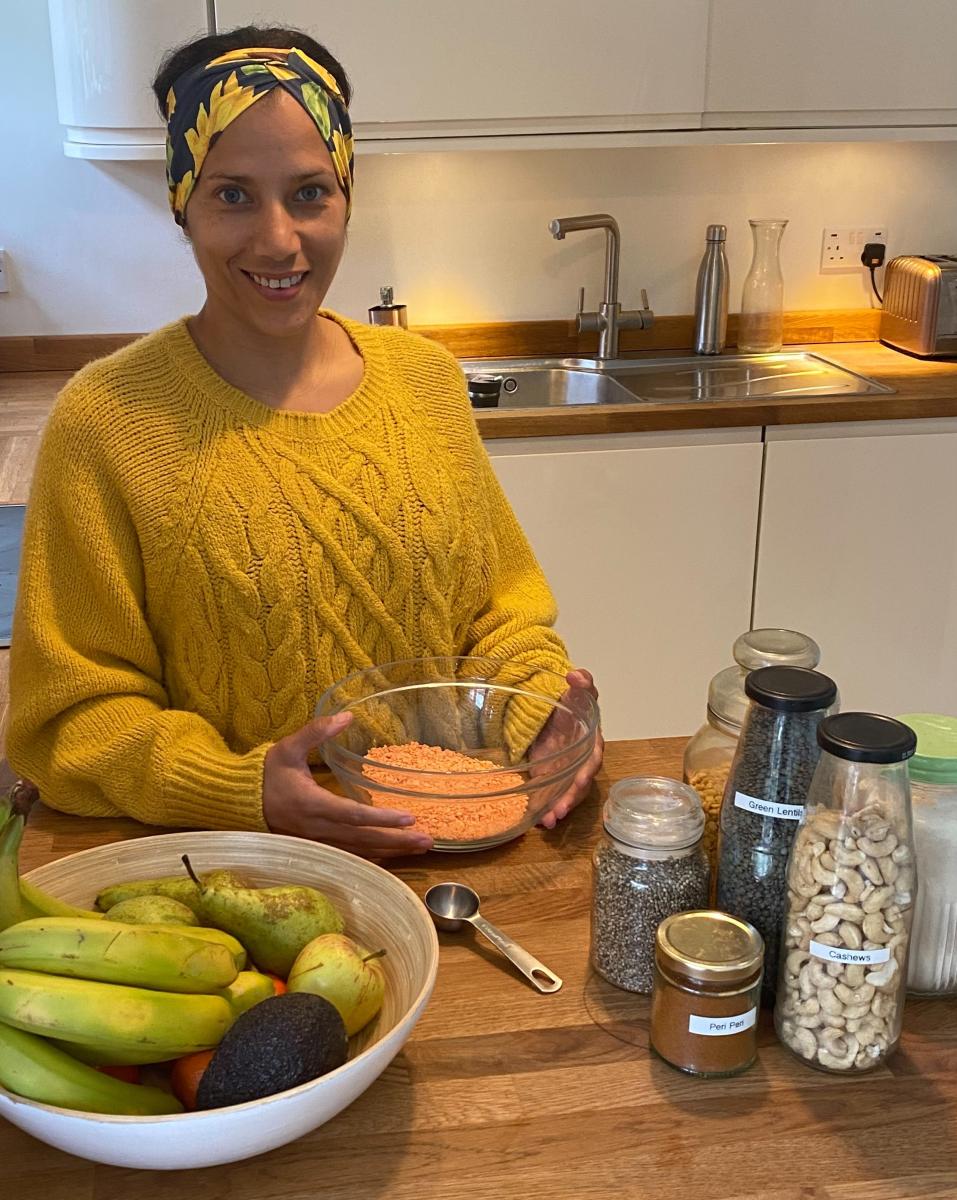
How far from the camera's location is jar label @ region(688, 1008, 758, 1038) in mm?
858

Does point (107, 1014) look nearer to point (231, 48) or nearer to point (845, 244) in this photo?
point (231, 48)

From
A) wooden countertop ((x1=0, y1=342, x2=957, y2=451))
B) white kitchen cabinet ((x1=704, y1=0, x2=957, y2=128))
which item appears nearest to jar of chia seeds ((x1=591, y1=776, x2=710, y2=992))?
wooden countertop ((x1=0, y1=342, x2=957, y2=451))

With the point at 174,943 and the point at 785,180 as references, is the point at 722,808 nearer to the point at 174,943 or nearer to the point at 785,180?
the point at 174,943

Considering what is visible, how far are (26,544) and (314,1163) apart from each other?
2.29ft

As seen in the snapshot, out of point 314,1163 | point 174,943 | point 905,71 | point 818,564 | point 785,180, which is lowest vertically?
point 818,564

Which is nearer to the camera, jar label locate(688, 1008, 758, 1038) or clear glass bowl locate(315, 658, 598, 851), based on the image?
jar label locate(688, 1008, 758, 1038)

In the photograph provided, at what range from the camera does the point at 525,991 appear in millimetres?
970

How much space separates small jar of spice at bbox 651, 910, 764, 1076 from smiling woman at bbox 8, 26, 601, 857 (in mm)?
312

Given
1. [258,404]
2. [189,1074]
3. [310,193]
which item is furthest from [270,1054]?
[310,193]

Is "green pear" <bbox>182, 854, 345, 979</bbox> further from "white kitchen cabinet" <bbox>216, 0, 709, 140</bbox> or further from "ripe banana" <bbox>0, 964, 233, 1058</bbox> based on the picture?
"white kitchen cabinet" <bbox>216, 0, 709, 140</bbox>

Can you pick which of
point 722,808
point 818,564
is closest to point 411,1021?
point 722,808

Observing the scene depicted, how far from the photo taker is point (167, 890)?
3.13 feet

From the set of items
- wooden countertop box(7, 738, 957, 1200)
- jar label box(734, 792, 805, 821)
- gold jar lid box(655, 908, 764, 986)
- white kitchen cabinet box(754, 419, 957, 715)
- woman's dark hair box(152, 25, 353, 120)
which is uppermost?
woman's dark hair box(152, 25, 353, 120)

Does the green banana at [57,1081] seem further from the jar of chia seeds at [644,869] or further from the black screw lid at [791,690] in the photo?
the black screw lid at [791,690]
